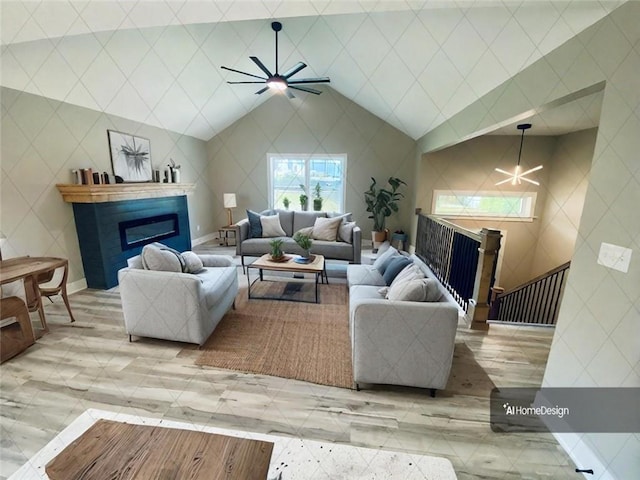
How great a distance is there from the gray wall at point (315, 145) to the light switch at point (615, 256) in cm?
470

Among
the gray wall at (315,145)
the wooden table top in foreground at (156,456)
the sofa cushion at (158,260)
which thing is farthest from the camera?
the gray wall at (315,145)

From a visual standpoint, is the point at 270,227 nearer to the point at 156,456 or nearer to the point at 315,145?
the point at 315,145

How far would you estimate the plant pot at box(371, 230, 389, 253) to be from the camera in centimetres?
584

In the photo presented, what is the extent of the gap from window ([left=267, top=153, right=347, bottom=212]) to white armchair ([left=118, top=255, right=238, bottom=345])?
4363 millimetres

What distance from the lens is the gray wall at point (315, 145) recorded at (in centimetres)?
595

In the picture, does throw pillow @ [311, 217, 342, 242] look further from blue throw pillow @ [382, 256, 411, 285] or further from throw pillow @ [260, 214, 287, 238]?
blue throw pillow @ [382, 256, 411, 285]

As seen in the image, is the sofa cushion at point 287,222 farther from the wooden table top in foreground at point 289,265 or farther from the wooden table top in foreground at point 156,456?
the wooden table top in foreground at point 156,456

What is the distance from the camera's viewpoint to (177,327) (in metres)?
2.26

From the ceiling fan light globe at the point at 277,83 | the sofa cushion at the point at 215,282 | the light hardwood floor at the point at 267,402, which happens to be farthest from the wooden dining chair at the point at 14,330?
the ceiling fan light globe at the point at 277,83

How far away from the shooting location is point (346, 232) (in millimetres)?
4484

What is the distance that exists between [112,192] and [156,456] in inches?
142

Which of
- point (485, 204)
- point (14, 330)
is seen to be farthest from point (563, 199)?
point (14, 330)

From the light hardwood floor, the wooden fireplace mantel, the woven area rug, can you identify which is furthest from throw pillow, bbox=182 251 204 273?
the wooden fireplace mantel

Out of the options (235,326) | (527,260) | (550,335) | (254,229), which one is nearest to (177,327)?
(235,326)
